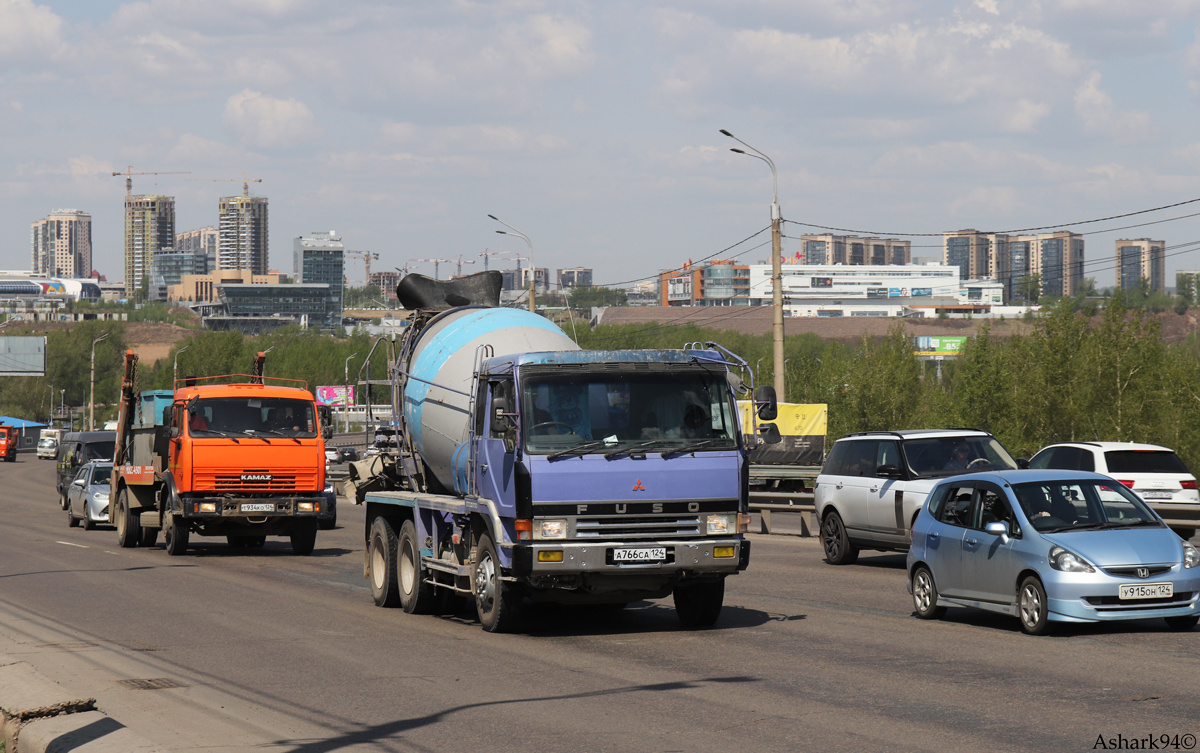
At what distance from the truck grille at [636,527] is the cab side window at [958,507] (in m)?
2.85

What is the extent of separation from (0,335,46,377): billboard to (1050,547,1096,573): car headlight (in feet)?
346

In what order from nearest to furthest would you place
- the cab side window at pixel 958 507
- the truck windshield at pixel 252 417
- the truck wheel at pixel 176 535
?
the cab side window at pixel 958 507
the truck windshield at pixel 252 417
the truck wheel at pixel 176 535

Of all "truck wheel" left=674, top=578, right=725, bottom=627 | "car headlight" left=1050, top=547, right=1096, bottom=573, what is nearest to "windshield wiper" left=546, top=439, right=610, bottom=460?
"truck wheel" left=674, top=578, right=725, bottom=627

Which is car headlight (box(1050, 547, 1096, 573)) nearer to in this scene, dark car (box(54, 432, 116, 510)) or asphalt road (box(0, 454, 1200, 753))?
asphalt road (box(0, 454, 1200, 753))

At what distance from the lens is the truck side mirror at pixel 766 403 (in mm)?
12281

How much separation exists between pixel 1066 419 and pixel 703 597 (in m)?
40.7

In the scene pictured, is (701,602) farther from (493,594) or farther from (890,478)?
(890,478)

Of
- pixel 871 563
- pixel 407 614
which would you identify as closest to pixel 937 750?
pixel 407 614

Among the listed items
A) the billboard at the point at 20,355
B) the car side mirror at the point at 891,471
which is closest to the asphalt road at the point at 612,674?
the car side mirror at the point at 891,471

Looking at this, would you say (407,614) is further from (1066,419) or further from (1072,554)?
(1066,419)

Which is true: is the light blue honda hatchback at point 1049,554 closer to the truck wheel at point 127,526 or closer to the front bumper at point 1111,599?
the front bumper at point 1111,599

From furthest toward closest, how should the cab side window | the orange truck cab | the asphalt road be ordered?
the orange truck cab < the cab side window < the asphalt road

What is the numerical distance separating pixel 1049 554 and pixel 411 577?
7044 mm

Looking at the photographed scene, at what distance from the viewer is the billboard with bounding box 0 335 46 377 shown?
348 ft
